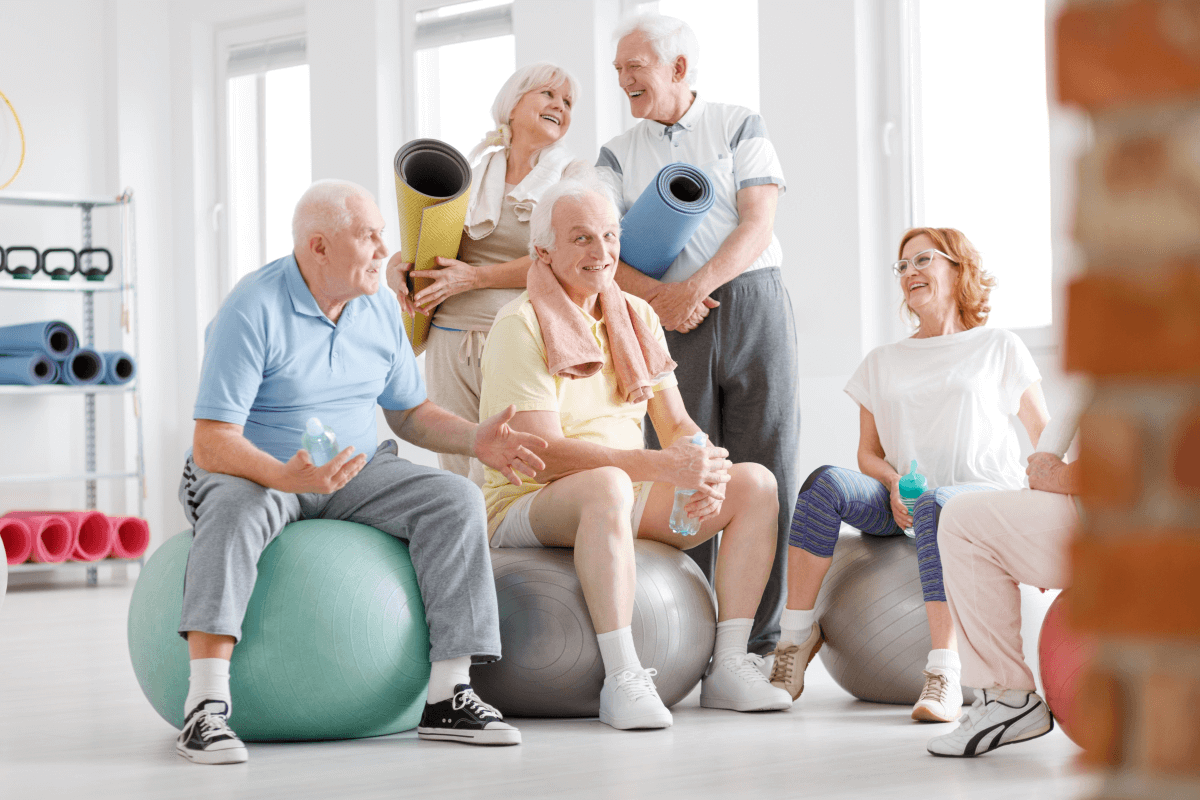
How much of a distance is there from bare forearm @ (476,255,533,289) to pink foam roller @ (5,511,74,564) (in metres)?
3.09

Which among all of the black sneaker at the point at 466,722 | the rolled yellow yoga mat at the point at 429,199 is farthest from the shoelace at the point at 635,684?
the rolled yellow yoga mat at the point at 429,199

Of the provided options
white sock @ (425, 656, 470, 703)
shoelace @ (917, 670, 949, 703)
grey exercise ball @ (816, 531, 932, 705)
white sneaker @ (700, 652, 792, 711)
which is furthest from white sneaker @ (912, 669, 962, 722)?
white sock @ (425, 656, 470, 703)

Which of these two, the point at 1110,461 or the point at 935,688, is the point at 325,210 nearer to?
the point at 935,688

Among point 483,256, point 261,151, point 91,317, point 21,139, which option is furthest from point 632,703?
point 261,151

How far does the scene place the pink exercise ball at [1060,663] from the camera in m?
1.94

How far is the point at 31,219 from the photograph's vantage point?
5820 millimetres

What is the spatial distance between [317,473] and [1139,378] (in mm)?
1826

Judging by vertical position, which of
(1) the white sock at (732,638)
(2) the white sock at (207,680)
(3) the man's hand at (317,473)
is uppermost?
(3) the man's hand at (317,473)

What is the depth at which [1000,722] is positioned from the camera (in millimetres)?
2057

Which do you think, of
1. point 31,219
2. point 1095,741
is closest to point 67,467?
point 31,219

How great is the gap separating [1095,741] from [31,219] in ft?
20.1

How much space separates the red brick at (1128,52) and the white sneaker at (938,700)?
211 centimetres

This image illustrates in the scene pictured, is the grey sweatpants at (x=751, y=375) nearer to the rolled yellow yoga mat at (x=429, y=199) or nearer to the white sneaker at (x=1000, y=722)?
the rolled yellow yoga mat at (x=429, y=199)

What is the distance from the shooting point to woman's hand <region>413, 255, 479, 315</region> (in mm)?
3021
